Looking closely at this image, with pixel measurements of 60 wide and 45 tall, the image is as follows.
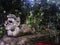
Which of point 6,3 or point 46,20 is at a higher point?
point 6,3

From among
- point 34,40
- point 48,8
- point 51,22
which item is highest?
point 48,8

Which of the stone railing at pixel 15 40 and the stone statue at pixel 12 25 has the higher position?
the stone statue at pixel 12 25

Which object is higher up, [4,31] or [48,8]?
[48,8]

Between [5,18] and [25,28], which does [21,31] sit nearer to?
[25,28]

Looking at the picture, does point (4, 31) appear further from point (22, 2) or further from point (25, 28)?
point (22, 2)

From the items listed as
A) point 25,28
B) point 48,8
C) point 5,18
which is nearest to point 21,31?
point 25,28

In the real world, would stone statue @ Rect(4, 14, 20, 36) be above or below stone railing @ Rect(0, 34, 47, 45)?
above

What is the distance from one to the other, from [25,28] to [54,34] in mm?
230

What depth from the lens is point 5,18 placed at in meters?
0.94

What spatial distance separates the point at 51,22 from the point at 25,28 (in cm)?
21

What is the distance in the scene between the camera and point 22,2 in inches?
36.9

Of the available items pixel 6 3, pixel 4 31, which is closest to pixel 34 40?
pixel 4 31

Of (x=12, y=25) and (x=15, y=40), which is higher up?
(x=12, y=25)

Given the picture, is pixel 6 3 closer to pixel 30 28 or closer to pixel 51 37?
pixel 30 28
